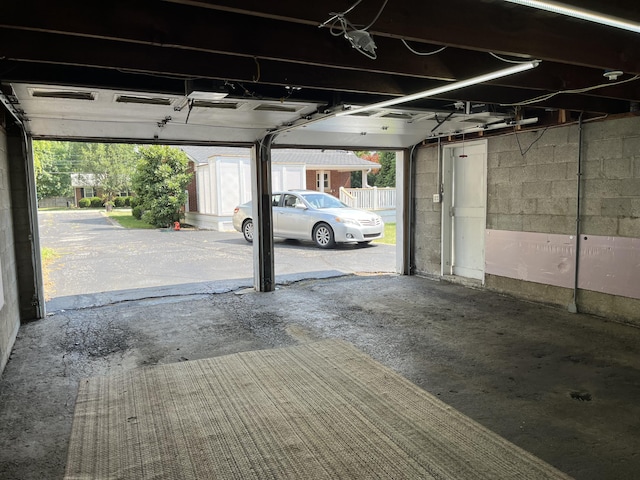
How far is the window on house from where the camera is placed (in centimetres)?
2019

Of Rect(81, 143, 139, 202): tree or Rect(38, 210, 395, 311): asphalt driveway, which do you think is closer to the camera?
Rect(38, 210, 395, 311): asphalt driveway

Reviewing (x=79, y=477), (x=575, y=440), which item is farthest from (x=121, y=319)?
(x=575, y=440)

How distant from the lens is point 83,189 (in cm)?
4231

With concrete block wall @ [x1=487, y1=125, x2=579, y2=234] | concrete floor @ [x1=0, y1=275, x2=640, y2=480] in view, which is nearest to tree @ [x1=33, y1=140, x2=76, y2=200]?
concrete floor @ [x1=0, y1=275, x2=640, y2=480]

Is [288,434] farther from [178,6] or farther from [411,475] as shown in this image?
[178,6]

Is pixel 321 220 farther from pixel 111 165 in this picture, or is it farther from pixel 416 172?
pixel 111 165

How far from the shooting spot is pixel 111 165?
3002 centimetres

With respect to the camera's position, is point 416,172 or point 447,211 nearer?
point 447,211

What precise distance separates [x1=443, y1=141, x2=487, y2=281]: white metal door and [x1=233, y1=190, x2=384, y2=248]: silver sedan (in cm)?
351

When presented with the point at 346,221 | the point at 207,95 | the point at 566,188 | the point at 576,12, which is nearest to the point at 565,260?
the point at 566,188

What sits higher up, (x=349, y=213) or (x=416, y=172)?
(x=416, y=172)

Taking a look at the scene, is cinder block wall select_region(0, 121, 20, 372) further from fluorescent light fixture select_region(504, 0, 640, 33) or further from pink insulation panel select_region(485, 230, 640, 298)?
pink insulation panel select_region(485, 230, 640, 298)

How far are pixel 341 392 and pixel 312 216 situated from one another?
7.80 m

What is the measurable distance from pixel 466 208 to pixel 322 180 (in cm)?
1349
